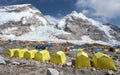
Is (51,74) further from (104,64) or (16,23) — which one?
(16,23)

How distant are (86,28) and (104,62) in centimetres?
15414

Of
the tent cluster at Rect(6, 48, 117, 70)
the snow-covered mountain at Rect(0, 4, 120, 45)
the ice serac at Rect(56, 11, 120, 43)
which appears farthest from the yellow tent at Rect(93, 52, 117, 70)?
the ice serac at Rect(56, 11, 120, 43)

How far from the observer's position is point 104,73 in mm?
20359

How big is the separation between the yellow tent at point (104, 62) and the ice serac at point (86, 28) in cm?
12858

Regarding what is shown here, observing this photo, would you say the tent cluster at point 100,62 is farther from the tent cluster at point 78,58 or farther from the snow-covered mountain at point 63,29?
the snow-covered mountain at point 63,29

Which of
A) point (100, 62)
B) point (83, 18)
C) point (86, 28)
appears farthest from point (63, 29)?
point (100, 62)

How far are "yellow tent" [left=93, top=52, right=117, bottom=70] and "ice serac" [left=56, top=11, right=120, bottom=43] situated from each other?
128578 mm

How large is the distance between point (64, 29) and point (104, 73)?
150m

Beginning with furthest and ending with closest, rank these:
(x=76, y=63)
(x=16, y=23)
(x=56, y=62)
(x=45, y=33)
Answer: (x=16, y=23)
(x=45, y=33)
(x=56, y=62)
(x=76, y=63)

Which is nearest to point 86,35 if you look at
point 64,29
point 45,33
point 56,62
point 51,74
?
point 64,29

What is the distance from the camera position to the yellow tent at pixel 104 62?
72.4 feet

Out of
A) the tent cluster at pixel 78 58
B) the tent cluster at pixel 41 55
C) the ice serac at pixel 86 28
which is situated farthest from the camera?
the ice serac at pixel 86 28

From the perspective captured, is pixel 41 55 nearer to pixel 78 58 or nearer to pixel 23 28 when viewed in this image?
pixel 78 58

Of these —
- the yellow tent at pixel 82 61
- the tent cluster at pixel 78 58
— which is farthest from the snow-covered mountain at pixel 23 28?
the yellow tent at pixel 82 61
